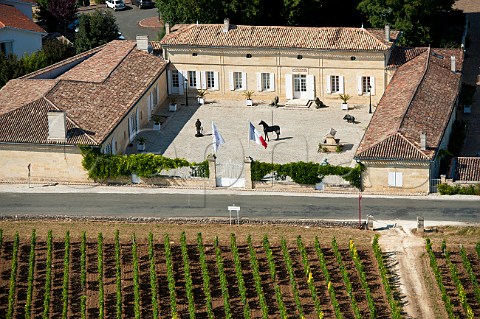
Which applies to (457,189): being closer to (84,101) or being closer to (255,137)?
(255,137)

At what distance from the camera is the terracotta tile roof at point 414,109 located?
213ft

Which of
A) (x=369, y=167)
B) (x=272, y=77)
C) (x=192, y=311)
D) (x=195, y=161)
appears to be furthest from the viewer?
(x=272, y=77)

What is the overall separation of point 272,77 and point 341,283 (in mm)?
25923

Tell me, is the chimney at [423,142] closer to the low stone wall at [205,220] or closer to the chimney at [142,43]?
the low stone wall at [205,220]

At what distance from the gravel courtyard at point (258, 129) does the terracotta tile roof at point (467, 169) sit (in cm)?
634

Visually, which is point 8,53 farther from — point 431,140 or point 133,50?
point 431,140

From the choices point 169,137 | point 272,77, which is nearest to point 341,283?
point 169,137

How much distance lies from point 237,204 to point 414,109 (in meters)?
12.1

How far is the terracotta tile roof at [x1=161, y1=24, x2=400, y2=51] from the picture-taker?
78750 mm

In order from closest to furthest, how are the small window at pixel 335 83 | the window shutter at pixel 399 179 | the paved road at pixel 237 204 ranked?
the paved road at pixel 237 204 < the window shutter at pixel 399 179 < the small window at pixel 335 83

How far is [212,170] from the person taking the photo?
66.4 meters

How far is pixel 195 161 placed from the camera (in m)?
70.3

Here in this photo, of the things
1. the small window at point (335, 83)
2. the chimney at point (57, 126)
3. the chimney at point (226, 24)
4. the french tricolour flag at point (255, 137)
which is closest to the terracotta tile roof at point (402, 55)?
the small window at point (335, 83)

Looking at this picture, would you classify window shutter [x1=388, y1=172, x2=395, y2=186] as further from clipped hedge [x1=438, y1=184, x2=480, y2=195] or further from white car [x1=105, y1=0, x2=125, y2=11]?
white car [x1=105, y1=0, x2=125, y2=11]
